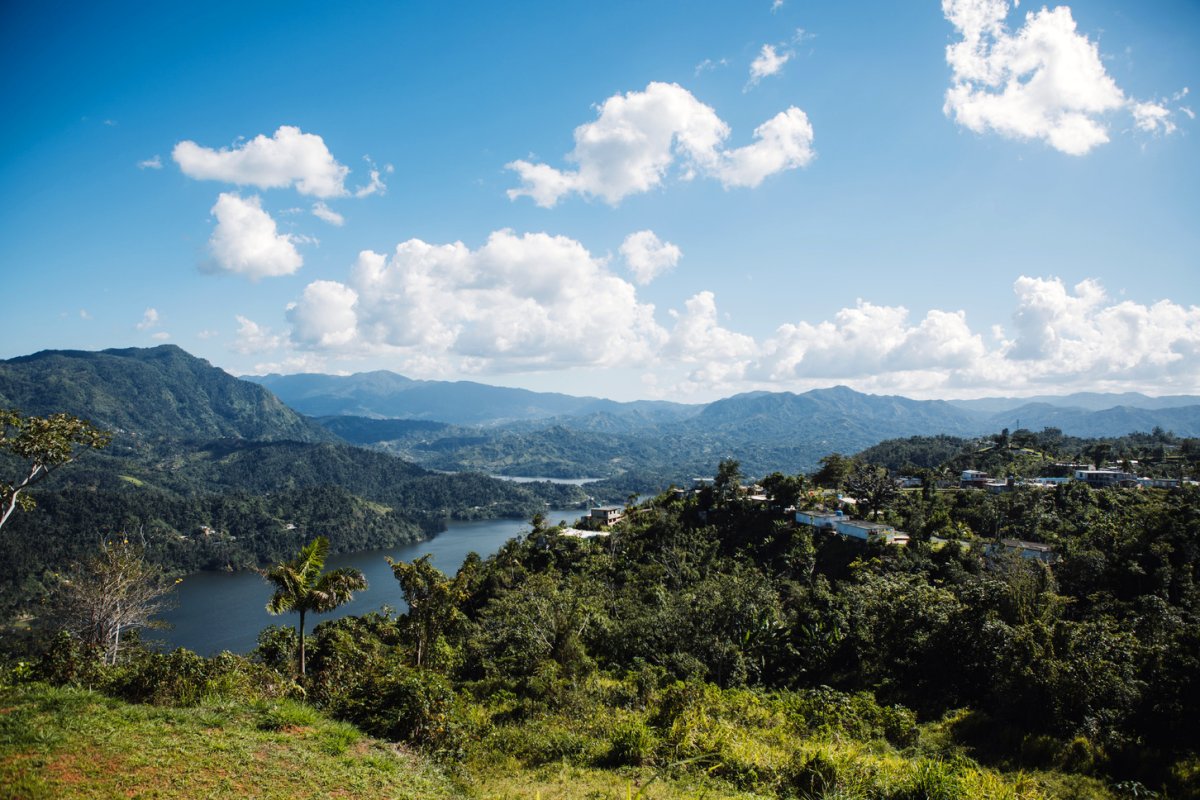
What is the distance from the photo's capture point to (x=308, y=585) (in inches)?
492

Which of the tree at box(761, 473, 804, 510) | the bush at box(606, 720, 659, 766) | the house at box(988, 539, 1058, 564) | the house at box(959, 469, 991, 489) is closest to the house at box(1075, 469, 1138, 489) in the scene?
the house at box(959, 469, 991, 489)

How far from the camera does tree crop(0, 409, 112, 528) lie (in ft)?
37.5

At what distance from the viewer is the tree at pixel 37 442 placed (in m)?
11.4

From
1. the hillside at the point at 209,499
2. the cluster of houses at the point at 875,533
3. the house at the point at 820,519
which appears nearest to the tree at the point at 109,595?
the cluster of houses at the point at 875,533

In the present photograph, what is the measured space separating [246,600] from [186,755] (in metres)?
68.0

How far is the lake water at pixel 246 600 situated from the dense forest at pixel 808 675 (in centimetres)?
1928

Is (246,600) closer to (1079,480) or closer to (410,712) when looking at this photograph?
(410,712)

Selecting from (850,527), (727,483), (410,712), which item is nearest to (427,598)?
(410,712)

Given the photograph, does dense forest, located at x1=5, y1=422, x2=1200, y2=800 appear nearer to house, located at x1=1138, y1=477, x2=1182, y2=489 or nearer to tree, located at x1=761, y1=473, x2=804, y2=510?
tree, located at x1=761, y1=473, x2=804, y2=510

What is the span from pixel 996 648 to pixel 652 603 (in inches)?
561

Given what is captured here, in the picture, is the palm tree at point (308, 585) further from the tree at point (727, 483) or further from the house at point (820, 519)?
the tree at point (727, 483)

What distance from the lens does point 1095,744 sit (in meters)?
9.92

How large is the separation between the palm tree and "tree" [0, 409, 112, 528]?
4485mm

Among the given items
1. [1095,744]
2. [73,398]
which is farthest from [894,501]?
[73,398]
